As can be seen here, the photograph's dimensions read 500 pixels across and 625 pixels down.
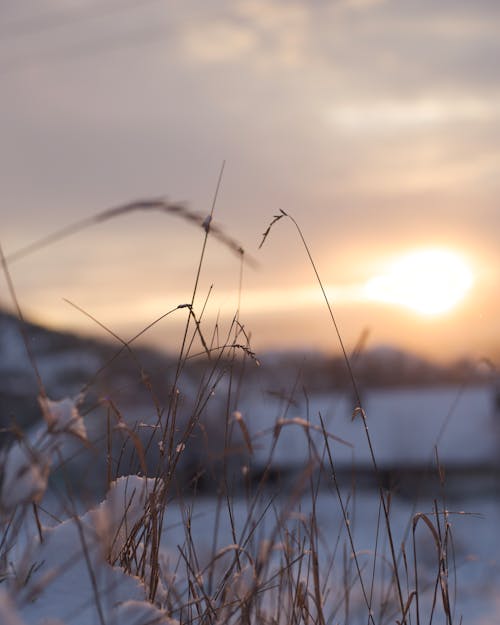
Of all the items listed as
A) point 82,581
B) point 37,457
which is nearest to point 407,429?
point 82,581

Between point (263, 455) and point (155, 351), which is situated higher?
point (155, 351)

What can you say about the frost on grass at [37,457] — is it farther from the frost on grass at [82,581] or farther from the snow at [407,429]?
the snow at [407,429]

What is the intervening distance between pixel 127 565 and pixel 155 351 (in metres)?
18.9

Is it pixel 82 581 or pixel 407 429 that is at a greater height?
pixel 407 429

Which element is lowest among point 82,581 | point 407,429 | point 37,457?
point 82,581

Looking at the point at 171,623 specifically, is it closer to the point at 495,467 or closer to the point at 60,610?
the point at 60,610

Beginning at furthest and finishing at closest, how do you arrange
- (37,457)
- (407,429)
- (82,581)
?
(407,429) < (82,581) < (37,457)

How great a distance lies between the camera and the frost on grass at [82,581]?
105 cm

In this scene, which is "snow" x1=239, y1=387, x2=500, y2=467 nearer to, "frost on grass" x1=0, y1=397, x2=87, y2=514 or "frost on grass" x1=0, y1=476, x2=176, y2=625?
"frost on grass" x1=0, y1=476, x2=176, y2=625

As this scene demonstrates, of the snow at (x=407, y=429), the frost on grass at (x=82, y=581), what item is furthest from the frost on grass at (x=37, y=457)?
the snow at (x=407, y=429)

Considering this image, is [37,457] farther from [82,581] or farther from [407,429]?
[407,429]

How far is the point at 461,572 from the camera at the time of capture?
12.2m

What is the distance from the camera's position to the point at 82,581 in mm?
1145

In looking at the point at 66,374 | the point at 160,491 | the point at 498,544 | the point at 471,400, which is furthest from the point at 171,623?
the point at 471,400
